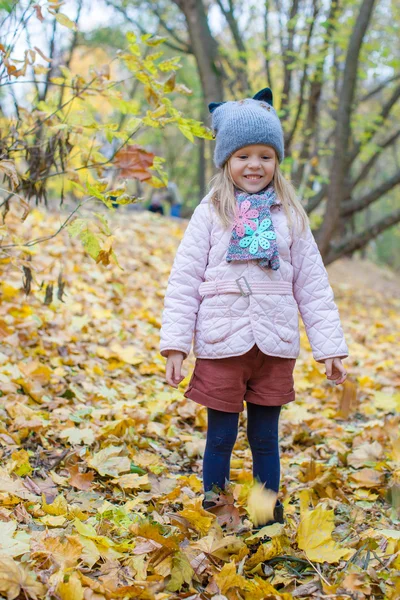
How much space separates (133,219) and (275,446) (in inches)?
270

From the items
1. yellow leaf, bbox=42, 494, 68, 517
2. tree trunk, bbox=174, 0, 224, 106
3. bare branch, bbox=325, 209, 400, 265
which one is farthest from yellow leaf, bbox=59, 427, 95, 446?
bare branch, bbox=325, 209, 400, 265

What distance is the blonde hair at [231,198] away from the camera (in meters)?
2.03

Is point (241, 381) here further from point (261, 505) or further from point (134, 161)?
point (134, 161)

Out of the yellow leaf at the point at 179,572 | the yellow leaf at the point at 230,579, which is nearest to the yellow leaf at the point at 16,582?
the yellow leaf at the point at 179,572

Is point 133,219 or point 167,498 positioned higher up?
point 133,219

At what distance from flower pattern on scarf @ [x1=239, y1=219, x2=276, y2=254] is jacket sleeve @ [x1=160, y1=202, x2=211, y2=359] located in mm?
142

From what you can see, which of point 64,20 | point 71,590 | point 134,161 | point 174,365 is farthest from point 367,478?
point 64,20

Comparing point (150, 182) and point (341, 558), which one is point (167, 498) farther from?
point (150, 182)

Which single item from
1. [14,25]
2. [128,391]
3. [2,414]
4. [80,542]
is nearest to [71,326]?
[128,391]

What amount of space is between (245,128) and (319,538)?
1.30 meters

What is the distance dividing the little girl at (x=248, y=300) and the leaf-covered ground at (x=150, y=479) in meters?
0.24

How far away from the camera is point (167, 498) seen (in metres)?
2.13

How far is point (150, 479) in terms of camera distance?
2.29m

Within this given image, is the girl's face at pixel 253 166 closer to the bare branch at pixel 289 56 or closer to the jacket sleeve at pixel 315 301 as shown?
the jacket sleeve at pixel 315 301
